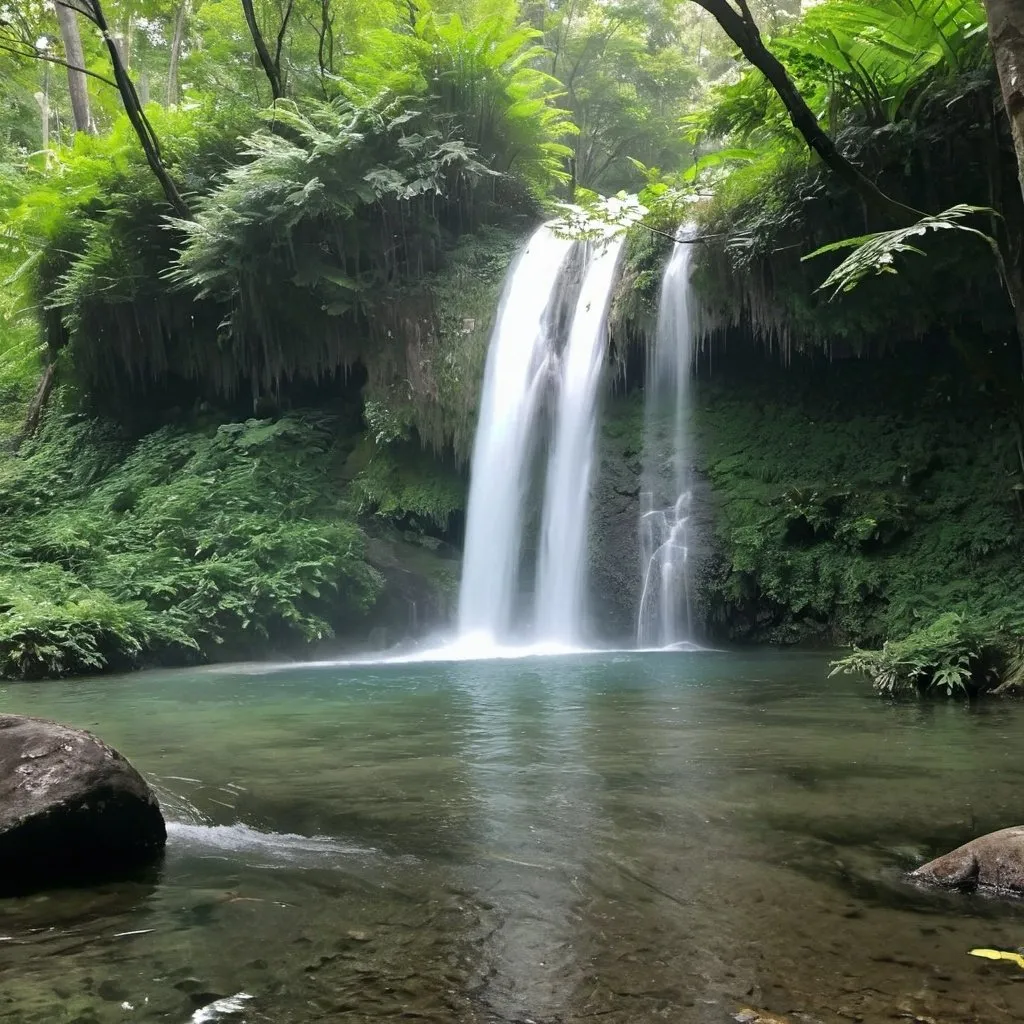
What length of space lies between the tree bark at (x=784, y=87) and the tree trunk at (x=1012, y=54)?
3.91 feet

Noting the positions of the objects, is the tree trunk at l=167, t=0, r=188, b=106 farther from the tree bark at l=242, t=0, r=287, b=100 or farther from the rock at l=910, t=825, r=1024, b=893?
the rock at l=910, t=825, r=1024, b=893

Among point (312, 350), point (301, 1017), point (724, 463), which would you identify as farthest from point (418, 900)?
point (312, 350)

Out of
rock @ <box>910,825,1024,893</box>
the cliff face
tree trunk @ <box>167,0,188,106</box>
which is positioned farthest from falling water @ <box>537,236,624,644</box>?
tree trunk @ <box>167,0,188,106</box>

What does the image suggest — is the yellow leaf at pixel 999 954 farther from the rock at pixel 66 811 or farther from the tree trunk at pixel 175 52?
the tree trunk at pixel 175 52

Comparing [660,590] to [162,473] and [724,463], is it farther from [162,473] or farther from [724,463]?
[162,473]

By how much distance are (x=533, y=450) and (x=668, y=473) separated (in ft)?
6.76

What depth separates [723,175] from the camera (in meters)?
12.1

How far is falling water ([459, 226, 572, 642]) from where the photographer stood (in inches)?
509

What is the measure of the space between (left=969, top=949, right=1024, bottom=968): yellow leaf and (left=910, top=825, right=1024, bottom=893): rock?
0.49 meters

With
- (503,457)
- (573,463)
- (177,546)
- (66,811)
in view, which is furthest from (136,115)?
(66,811)

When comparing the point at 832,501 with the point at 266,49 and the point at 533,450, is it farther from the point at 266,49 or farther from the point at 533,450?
the point at 266,49

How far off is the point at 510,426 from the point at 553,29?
682 inches

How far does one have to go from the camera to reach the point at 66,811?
303 cm

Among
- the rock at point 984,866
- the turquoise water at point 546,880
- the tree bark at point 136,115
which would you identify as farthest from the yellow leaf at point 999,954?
the tree bark at point 136,115
